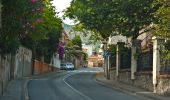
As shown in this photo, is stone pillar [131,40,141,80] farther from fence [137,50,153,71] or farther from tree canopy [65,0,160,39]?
tree canopy [65,0,160,39]

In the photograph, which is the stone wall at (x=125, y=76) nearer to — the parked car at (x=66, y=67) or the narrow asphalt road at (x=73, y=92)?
the narrow asphalt road at (x=73, y=92)

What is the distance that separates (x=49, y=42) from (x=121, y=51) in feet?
105

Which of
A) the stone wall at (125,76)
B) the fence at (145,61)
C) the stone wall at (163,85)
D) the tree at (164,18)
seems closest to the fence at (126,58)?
the stone wall at (125,76)

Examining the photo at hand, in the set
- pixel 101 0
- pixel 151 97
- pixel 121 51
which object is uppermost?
pixel 101 0

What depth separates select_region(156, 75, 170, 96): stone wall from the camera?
29.6 meters

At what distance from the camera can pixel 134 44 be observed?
40.2 m

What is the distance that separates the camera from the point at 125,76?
140 ft

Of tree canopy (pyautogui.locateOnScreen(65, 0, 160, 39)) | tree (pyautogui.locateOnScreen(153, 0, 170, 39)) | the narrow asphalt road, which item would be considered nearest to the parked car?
tree canopy (pyautogui.locateOnScreen(65, 0, 160, 39))

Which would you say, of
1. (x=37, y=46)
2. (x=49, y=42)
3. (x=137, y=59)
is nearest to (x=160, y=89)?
(x=137, y=59)

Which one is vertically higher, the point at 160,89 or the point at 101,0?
the point at 101,0

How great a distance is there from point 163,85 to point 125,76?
12370 millimetres

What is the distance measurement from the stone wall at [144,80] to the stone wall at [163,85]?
6.42 ft

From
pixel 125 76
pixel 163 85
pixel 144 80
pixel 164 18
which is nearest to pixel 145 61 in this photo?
pixel 144 80

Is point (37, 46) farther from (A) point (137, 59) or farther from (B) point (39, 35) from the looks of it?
(A) point (137, 59)
